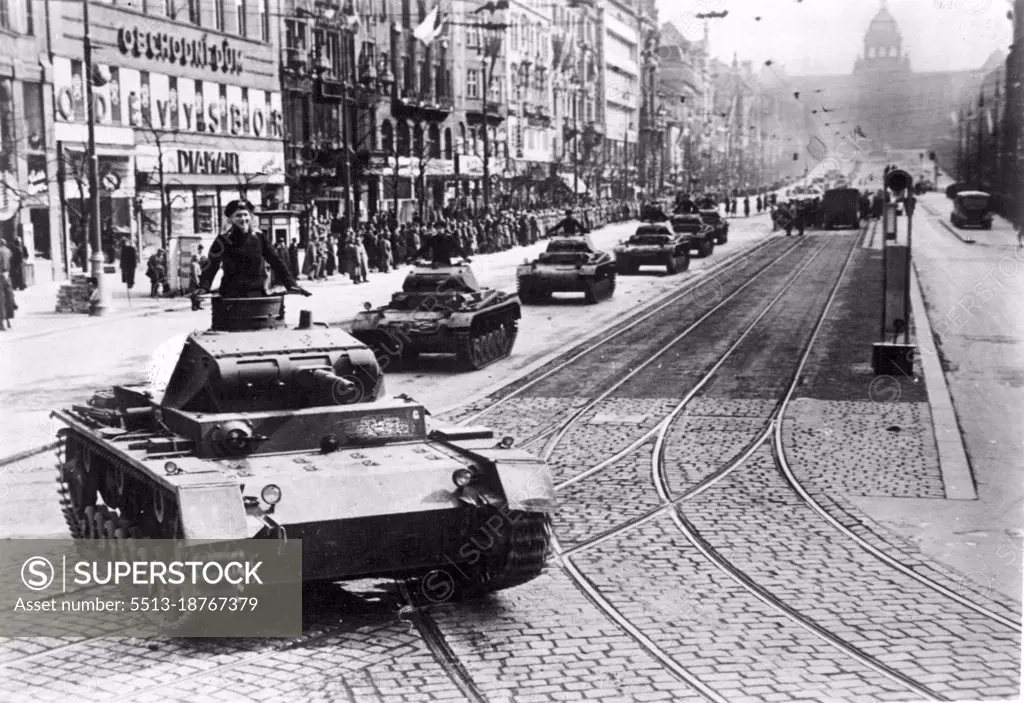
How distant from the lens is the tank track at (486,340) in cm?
2164

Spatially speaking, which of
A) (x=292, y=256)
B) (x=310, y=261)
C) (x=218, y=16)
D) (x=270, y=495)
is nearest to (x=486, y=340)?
(x=270, y=495)

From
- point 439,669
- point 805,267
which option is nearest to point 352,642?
point 439,669

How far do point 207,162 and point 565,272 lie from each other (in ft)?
53.3

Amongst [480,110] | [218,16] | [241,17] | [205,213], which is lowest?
[205,213]

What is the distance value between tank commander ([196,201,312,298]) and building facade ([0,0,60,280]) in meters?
22.3

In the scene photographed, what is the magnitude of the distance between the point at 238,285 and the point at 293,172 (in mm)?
40379

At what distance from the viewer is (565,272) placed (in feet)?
107

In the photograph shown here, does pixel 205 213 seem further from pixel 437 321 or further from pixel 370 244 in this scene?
pixel 437 321

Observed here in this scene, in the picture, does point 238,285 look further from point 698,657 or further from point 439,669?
point 698,657

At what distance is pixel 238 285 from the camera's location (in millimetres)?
10992

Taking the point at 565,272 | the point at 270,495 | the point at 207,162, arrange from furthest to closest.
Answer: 1. the point at 207,162
2. the point at 565,272
3. the point at 270,495

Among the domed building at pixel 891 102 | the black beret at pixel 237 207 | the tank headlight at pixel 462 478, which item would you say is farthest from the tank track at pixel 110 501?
the domed building at pixel 891 102

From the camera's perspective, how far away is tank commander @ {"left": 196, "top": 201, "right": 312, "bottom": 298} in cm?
1062

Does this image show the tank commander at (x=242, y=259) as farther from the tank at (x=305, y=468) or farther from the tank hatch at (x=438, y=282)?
the tank hatch at (x=438, y=282)
